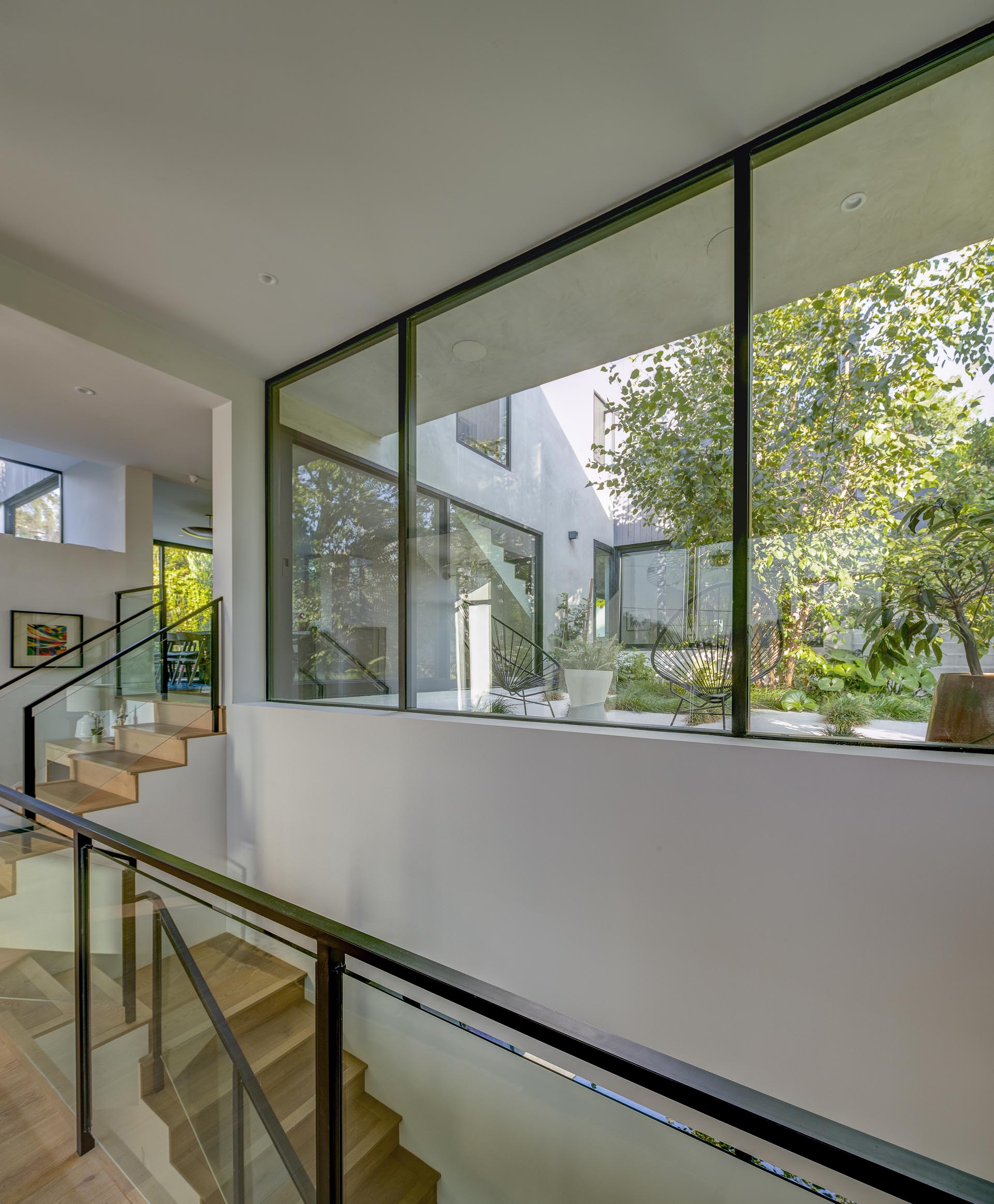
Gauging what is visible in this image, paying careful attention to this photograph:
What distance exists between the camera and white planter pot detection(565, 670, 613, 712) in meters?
2.81

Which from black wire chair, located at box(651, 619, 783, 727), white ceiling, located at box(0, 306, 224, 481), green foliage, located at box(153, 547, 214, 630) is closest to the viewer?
black wire chair, located at box(651, 619, 783, 727)

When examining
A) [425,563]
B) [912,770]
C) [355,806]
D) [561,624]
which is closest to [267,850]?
[355,806]

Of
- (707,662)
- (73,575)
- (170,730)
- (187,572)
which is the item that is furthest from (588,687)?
(187,572)

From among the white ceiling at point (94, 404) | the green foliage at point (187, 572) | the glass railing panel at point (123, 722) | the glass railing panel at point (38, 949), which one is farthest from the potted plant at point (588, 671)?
the green foliage at point (187, 572)

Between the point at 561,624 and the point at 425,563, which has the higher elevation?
the point at 425,563

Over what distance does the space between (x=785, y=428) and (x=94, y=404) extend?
185 inches

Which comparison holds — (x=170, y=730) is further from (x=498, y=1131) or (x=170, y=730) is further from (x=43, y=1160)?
(x=498, y=1131)

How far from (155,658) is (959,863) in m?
4.55

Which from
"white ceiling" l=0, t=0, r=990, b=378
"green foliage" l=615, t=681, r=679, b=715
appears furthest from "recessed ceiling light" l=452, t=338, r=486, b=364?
"green foliage" l=615, t=681, r=679, b=715

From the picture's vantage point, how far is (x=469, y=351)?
3490mm

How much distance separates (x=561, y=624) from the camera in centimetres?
298

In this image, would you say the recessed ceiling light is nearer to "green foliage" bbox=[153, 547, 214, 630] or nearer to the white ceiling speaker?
the white ceiling speaker

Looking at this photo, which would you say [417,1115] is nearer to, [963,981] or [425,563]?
[963,981]

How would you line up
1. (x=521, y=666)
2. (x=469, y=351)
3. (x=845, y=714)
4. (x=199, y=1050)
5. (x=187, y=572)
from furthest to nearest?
(x=187, y=572), (x=469, y=351), (x=521, y=666), (x=845, y=714), (x=199, y=1050)
